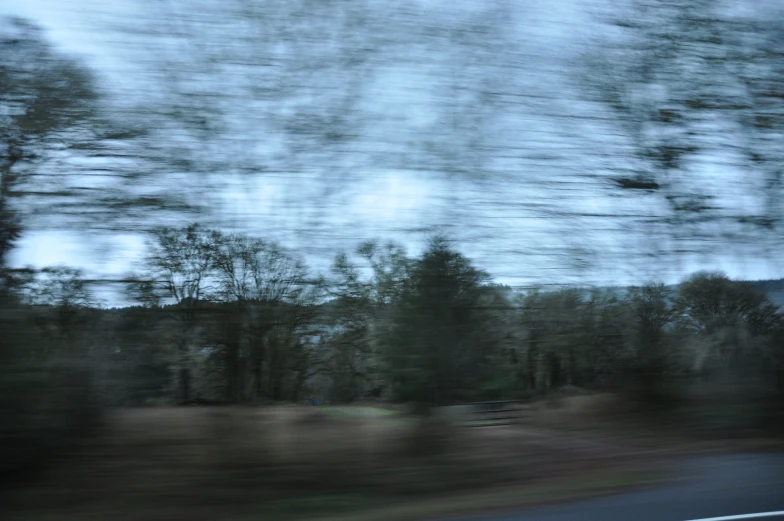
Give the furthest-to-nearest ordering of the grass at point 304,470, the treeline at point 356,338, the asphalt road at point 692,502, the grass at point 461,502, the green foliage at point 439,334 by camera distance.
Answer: the green foliage at point 439,334, the treeline at point 356,338, the grass at point 304,470, the grass at point 461,502, the asphalt road at point 692,502

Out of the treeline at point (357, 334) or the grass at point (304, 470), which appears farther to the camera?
the treeline at point (357, 334)

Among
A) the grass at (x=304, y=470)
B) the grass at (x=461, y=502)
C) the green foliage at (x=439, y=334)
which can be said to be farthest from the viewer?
the green foliage at (x=439, y=334)

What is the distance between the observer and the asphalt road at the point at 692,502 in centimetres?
557

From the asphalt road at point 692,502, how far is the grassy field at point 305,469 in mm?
432

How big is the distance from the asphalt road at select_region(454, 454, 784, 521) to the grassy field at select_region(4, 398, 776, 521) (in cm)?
43

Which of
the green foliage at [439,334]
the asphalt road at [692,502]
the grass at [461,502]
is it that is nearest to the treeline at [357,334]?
the green foliage at [439,334]

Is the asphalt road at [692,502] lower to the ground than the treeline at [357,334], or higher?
lower

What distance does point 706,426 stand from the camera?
32.6 feet

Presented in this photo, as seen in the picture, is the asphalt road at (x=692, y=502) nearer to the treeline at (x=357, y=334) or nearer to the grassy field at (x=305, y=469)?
the grassy field at (x=305, y=469)

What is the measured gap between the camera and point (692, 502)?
5.98m

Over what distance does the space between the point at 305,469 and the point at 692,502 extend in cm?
421

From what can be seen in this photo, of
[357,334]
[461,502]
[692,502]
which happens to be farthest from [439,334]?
[692,502]

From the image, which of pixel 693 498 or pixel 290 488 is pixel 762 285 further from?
pixel 290 488

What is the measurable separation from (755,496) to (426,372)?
12.9 feet
